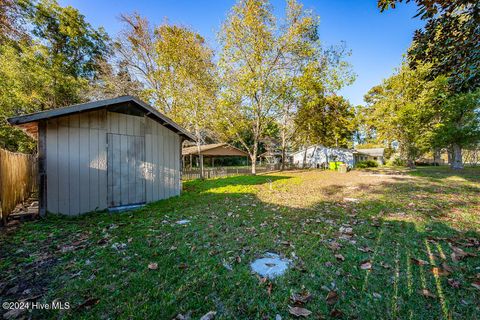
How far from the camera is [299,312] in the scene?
2.04m

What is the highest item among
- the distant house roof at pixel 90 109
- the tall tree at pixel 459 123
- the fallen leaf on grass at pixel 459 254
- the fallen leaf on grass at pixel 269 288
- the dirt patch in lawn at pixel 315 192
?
the tall tree at pixel 459 123

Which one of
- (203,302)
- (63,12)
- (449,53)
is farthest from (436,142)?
(63,12)

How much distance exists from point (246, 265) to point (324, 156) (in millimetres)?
35356

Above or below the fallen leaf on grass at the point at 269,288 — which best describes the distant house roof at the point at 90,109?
above

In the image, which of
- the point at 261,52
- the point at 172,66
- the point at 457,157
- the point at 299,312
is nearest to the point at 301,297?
the point at 299,312

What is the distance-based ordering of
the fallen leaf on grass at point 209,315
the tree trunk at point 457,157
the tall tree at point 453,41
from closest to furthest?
the fallen leaf on grass at point 209,315 < the tall tree at point 453,41 < the tree trunk at point 457,157

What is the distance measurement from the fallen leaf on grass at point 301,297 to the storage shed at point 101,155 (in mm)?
6349

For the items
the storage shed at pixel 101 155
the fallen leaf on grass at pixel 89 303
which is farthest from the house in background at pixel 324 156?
the fallen leaf on grass at pixel 89 303

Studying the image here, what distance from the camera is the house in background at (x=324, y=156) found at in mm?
33625

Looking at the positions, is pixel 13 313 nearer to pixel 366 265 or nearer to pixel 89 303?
pixel 89 303

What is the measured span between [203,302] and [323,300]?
1324mm

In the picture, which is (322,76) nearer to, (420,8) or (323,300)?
(420,8)

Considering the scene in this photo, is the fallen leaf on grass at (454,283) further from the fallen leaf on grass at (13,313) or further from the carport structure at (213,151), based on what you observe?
the carport structure at (213,151)

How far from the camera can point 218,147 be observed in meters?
26.0
